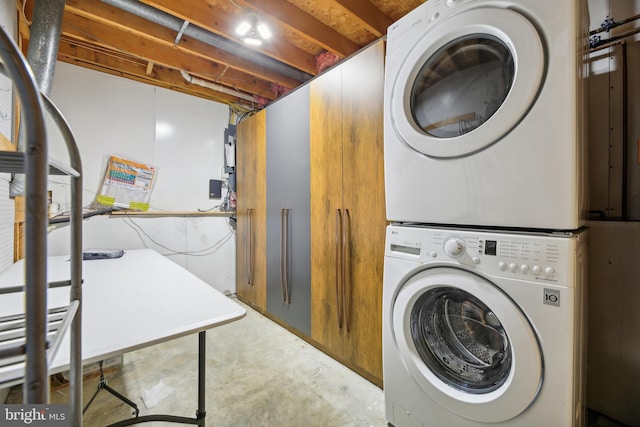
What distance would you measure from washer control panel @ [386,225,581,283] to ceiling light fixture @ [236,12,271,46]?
180 centimetres

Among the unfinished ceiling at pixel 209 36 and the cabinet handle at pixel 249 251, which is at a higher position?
the unfinished ceiling at pixel 209 36

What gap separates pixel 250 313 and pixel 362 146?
2.06 m

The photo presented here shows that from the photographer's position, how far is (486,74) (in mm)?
1064

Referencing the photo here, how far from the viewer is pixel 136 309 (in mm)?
1009

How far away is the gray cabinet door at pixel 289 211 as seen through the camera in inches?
82.9

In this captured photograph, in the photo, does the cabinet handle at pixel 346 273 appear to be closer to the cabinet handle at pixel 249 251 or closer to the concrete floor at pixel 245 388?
the concrete floor at pixel 245 388

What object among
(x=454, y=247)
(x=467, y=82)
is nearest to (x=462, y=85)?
(x=467, y=82)

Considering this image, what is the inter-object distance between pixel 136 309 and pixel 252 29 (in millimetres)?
1942

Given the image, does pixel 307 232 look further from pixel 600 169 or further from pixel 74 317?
pixel 600 169

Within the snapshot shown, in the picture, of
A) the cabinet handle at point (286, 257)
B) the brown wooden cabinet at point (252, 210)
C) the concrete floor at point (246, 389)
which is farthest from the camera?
the brown wooden cabinet at point (252, 210)

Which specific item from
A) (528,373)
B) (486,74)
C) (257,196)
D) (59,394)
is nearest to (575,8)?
(486,74)

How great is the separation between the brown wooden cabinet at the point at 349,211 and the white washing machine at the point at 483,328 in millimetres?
357

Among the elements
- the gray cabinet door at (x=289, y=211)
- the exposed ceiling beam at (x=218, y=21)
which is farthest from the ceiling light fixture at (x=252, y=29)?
the gray cabinet door at (x=289, y=211)

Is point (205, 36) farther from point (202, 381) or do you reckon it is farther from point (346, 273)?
point (202, 381)
